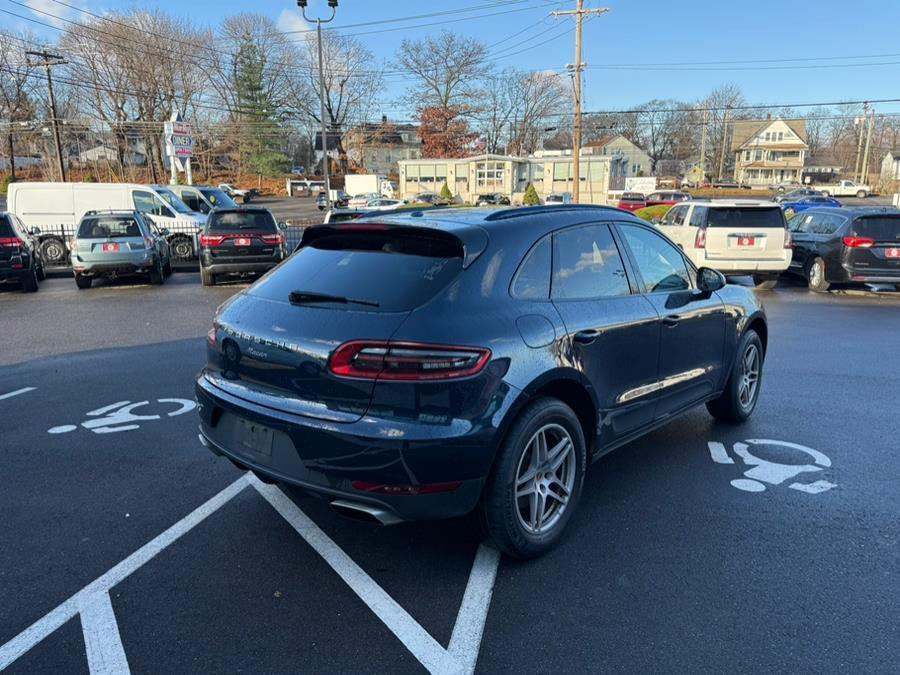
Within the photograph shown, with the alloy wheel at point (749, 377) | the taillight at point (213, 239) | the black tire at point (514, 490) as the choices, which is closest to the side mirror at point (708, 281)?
the alloy wheel at point (749, 377)

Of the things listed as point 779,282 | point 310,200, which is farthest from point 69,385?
point 310,200

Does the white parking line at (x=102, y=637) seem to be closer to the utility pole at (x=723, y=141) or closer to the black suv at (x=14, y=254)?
the black suv at (x=14, y=254)

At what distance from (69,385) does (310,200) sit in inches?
2375

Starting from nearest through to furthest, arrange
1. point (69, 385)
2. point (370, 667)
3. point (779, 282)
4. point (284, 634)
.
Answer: point (370, 667), point (284, 634), point (69, 385), point (779, 282)

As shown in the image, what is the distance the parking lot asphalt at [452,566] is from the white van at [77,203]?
15.1 metres

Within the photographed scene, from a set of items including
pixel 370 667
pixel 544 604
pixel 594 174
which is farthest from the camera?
pixel 594 174

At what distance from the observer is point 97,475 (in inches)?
164

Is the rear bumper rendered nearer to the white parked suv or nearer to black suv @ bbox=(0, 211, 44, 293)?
the white parked suv

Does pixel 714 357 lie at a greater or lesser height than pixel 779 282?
greater

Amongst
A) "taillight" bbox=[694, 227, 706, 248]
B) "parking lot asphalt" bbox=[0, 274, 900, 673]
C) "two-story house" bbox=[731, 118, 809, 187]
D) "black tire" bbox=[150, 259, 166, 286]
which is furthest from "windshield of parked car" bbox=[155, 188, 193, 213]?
"two-story house" bbox=[731, 118, 809, 187]

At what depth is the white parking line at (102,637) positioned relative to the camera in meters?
2.42

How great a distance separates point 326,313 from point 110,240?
12.9 meters

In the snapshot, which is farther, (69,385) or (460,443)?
(69,385)

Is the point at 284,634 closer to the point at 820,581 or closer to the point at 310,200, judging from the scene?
the point at 820,581
